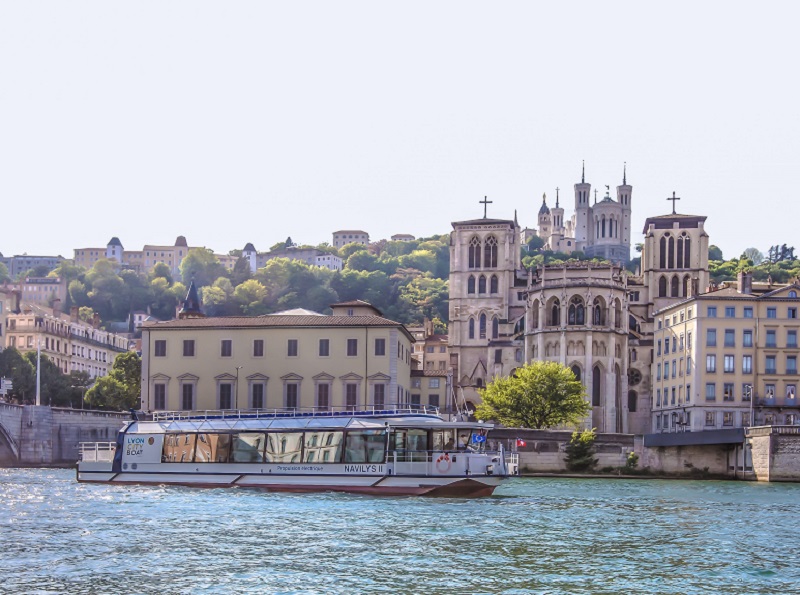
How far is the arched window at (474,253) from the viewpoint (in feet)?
452

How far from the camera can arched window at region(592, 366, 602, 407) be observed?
375ft

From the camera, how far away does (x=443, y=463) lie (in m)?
52.1

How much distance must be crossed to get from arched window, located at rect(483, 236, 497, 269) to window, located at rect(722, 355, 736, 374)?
4097 centimetres

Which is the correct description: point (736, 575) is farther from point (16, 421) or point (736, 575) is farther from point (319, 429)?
point (16, 421)

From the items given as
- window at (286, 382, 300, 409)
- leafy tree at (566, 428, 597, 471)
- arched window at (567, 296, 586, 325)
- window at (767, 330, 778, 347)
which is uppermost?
arched window at (567, 296, 586, 325)

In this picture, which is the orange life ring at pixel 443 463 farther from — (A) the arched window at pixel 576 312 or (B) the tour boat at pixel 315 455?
(A) the arched window at pixel 576 312

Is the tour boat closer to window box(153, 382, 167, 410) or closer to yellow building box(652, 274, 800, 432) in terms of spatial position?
window box(153, 382, 167, 410)

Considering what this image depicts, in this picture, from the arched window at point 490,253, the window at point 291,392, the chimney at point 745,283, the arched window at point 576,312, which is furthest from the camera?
the arched window at point 490,253

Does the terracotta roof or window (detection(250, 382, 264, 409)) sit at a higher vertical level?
the terracotta roof

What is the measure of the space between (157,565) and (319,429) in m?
25.4

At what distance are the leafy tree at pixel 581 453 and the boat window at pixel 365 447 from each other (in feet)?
116

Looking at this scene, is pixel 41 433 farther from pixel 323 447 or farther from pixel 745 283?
pixel 745 283

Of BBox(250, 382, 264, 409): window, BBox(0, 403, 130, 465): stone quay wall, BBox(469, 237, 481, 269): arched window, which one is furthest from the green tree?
BBox(469, 237, 481, 269): arched window

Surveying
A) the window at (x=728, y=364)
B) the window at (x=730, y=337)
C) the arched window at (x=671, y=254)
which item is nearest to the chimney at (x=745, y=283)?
the window at (x=730, y=337)
